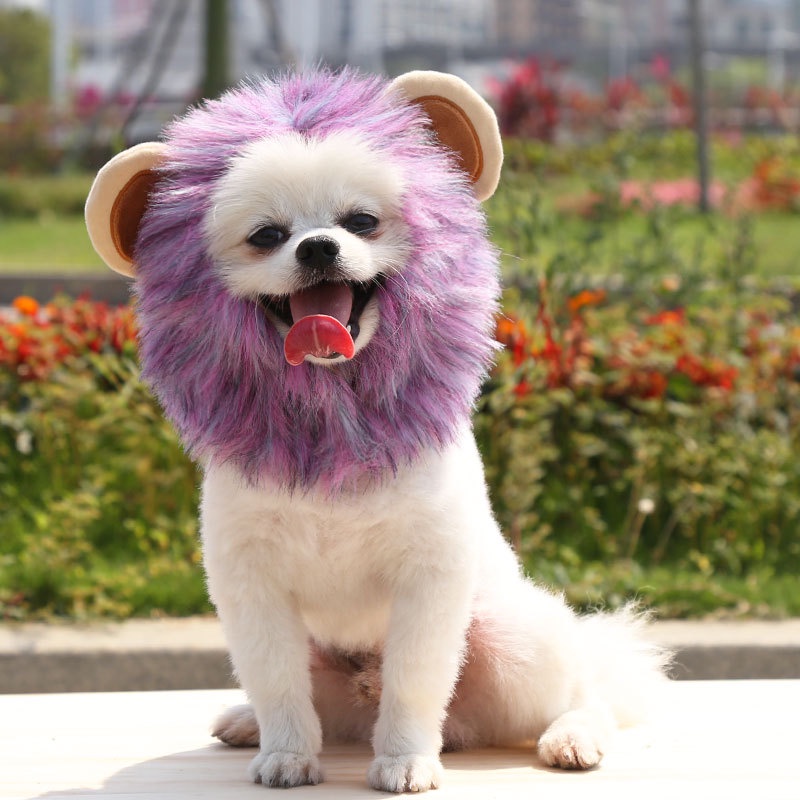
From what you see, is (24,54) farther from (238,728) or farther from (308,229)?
(308,229)

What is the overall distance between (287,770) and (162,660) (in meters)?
1.54

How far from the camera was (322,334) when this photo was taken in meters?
1.92

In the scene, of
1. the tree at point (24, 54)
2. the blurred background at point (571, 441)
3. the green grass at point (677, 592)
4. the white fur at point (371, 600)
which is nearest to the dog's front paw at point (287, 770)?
the white fur at point (371, 600)

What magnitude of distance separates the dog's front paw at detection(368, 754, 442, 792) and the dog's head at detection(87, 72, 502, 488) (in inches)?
20.0

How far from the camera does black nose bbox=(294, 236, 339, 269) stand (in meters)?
1.90

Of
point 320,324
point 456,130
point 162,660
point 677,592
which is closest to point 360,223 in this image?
point 320,324

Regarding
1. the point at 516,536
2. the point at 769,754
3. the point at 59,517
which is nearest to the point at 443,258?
the point at 769,754

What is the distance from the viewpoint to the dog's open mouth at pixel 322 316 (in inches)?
75.8

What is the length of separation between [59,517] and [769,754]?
265 centimetres

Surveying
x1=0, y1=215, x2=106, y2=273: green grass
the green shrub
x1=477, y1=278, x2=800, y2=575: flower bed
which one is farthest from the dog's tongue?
the green shrub

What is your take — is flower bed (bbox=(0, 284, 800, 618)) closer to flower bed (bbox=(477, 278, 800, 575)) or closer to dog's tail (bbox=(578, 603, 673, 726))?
flower bed (bbox=(477, 278, 800, 575))

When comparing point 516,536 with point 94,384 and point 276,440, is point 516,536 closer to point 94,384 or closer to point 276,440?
point 94,384

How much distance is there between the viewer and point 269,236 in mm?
1982

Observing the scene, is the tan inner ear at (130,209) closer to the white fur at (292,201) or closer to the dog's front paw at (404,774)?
the white fur at (292,201)
